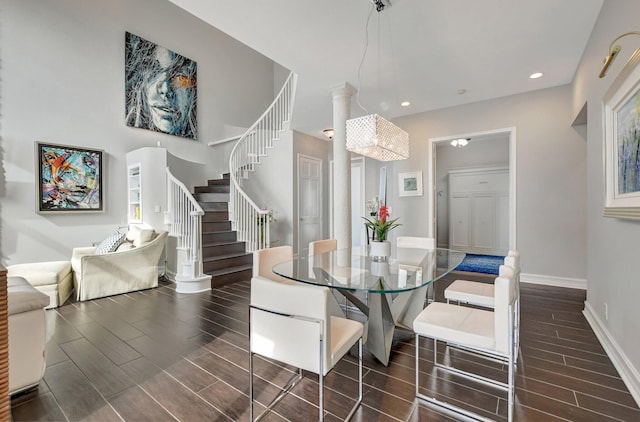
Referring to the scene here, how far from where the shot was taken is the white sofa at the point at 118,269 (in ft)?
11.5

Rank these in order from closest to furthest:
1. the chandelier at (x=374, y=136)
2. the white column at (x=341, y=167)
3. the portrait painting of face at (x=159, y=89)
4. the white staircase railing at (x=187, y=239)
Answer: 1. the chandelier at (x=374, y=136)
2. the white column at (x=341, y=167)
3. the white staircase railing at (x=187, y=239)
4. the portrait painting of face at (x=159, y=89)

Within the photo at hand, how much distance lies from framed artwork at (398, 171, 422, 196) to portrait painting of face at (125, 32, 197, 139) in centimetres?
459

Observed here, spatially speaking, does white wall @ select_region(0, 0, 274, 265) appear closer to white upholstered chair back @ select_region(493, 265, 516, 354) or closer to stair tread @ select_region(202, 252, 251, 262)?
stair tread @ select_region(202, 252, 251, 262)

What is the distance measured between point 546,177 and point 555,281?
1489 mm

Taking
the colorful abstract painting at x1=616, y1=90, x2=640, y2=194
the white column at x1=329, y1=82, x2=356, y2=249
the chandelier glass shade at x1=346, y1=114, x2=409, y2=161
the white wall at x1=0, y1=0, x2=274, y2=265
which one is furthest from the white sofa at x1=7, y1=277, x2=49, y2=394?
the colorful abstract painting at x1=616, y1=90, x2=640, y2=194

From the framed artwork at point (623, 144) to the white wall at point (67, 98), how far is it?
21.3ft

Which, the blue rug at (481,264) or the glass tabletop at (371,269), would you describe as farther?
the blue rug at (481,264)

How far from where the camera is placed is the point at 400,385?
1.81 metres

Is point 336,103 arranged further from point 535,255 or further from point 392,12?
point 535,255

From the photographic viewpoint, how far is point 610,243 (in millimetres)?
2172

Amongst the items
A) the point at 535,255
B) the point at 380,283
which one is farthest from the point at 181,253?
the point at 535,255

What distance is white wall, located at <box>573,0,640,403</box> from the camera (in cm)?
175

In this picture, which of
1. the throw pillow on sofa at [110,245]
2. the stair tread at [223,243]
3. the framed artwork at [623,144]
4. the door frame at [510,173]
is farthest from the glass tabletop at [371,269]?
the throw pillow on sofa at [110,245]

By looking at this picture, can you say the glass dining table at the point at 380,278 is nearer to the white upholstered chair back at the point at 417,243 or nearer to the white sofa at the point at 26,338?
the white upholstered chair back at the point at 417,243
